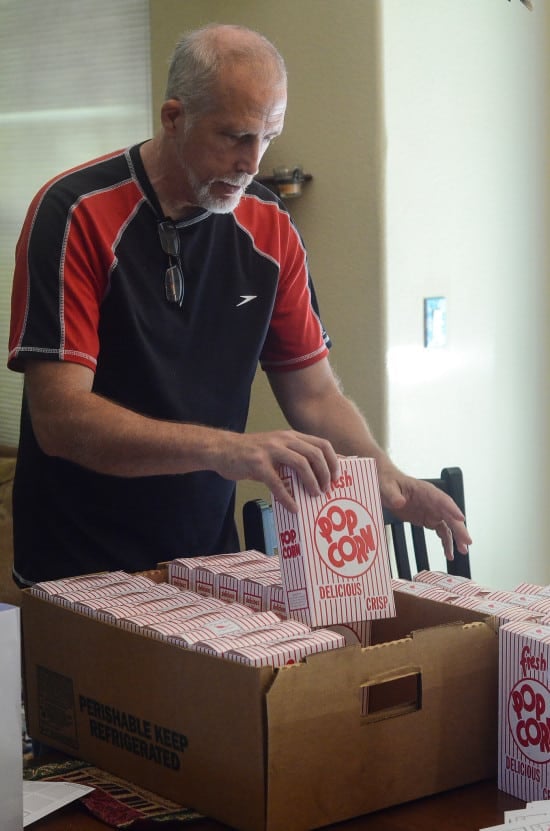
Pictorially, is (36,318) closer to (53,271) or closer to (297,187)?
(53,271)

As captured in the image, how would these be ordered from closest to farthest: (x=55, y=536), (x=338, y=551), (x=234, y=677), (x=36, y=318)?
1. (x=234, y=677)
2. (x=338, y=551)
3. (x=36, y=318)
4. (x=55, y=536)

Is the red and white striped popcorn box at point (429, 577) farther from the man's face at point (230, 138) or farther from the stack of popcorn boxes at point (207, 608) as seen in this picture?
the man's face at point (230, 138)

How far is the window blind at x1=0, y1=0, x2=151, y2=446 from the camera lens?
4156mm

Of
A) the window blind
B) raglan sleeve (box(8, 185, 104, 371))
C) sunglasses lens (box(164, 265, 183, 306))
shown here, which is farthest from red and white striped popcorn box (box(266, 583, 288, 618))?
the window blind

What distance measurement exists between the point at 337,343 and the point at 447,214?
63 cm

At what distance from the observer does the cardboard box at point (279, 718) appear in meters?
1.09

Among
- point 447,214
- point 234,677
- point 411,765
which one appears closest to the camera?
point 234,677

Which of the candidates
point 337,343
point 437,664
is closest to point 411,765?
point 437,664

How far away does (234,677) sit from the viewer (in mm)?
1088

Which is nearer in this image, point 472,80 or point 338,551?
point 338,551

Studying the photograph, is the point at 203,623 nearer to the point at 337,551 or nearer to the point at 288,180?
the point at 337,551

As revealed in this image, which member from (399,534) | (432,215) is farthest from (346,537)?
(432,215)

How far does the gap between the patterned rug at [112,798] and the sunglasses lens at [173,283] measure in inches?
31.9

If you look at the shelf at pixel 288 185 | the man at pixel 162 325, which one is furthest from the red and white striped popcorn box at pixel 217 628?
the shelf at pixel 288 185
